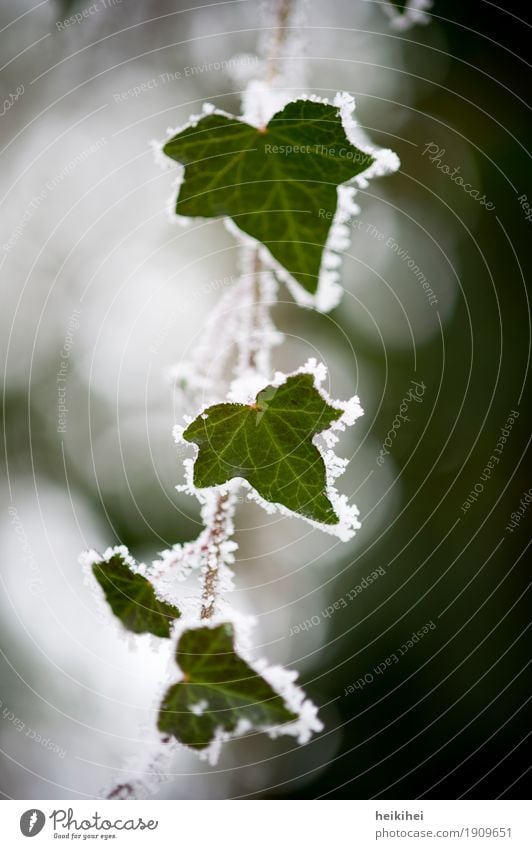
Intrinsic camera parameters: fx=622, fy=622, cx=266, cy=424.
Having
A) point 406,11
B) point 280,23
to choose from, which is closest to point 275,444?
point 280,23

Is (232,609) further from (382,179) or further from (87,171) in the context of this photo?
(382,179)

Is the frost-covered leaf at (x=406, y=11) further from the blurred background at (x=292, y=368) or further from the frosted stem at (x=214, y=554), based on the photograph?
the frosted stem at (x=214, y=554)

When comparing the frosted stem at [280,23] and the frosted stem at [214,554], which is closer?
the frosted stem at [214,554]

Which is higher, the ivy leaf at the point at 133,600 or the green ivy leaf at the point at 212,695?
the ivy leaf at the point at 133,600

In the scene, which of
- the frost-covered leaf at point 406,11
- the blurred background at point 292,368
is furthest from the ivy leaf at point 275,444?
the frost-covered leaf at point 406,11

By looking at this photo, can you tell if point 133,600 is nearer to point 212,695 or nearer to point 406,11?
point 212,695
